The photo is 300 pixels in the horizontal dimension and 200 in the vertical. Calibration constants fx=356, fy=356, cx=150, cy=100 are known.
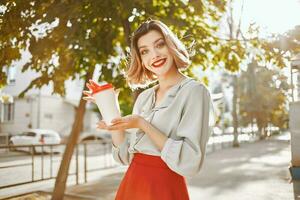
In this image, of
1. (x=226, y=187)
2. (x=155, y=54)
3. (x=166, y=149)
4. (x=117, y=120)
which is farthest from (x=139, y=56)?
(x=226, y=187)

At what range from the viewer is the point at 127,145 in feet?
6.92

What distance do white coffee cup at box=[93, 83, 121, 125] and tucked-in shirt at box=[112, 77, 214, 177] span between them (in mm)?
219

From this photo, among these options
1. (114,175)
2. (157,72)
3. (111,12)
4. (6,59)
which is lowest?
(114,175)

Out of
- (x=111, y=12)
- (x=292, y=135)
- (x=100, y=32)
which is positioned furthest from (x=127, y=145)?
(x=292, y=135)

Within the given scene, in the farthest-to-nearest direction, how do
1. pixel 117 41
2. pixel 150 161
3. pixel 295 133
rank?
1. pixel 117 41
2. pixel 295 133
3. pixel 150 161

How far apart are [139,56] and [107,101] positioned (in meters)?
0.40

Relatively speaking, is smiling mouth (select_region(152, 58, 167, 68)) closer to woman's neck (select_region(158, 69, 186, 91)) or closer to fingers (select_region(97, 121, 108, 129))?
woman's neck (select_region(158, 69, 186, 91))

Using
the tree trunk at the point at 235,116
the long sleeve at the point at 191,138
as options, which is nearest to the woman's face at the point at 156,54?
the long sleeve at the point at 191,138

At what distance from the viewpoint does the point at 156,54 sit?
1933 millimetres

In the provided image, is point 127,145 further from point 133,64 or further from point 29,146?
point 29,146

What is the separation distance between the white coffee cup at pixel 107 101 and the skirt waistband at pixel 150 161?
0.27m

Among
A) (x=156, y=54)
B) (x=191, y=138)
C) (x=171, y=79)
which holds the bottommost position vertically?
(x=191, y=138)

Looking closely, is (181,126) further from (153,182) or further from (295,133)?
(295,133)

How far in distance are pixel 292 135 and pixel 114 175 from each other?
6199 millimetres
